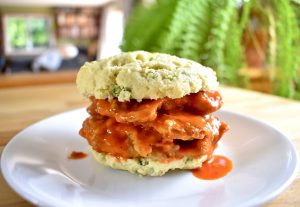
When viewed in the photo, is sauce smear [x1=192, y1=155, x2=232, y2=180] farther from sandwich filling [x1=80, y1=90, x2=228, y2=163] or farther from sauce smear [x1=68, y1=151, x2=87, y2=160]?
sauce smear [x1=68, y1=151, x2=87, y2=160]

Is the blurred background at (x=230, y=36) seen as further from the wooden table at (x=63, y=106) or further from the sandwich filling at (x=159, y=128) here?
the sandwich filling at (x=159, y=128)

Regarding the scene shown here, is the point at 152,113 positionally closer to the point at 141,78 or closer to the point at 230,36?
the point at 141,78

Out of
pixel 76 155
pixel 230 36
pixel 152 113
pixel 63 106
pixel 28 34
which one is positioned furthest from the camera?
pixel 28 34

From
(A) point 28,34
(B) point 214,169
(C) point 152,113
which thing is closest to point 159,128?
(C) point 152,113

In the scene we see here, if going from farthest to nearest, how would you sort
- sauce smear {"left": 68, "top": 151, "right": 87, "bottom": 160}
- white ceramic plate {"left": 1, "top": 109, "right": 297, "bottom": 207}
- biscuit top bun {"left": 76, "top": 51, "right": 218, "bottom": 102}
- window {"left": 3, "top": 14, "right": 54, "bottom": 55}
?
window {"left": 3, "top": 14, "right": 54, "bottom": 55}
sauce smear {"left": 68, "top": 151, "right": 87, "bottom": 160}
biscuit top bun {"left": 76, "top": 51, "right": 218, "bottom": 102}
white ceramic plate {"left": 1, "top": 109, "right": 297, "bottom": 207}

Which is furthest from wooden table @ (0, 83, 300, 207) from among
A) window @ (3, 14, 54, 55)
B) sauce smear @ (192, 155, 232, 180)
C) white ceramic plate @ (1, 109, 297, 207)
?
window @ (3, 14, 54, 55)
